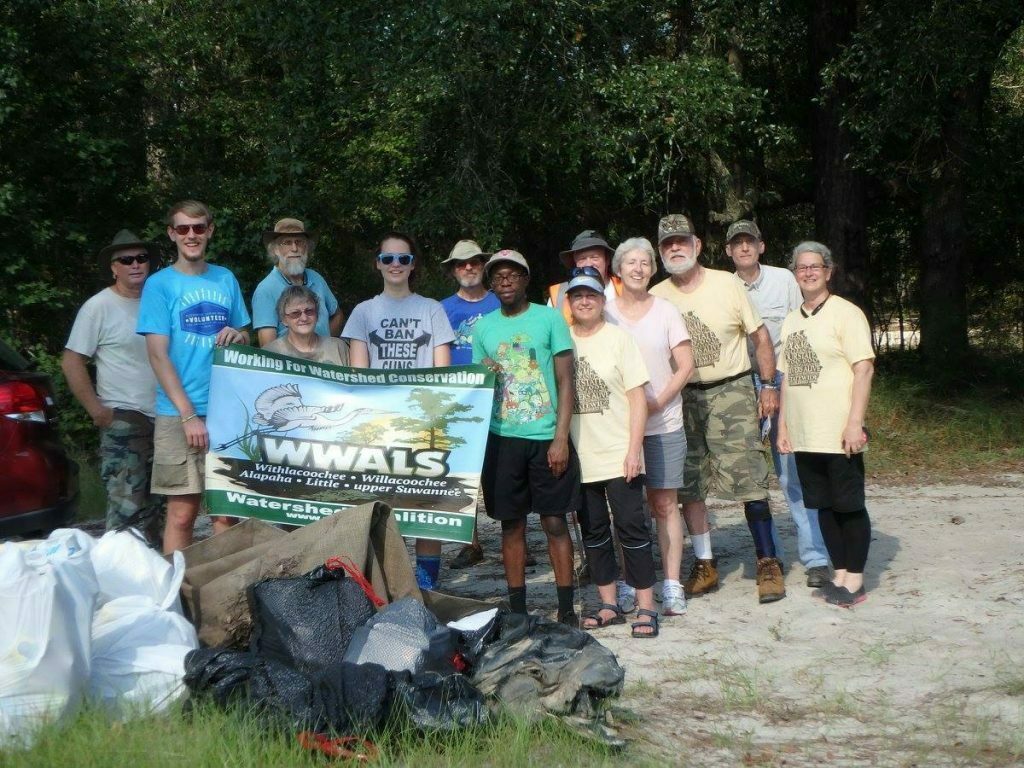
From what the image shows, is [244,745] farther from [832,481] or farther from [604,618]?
[832,481]

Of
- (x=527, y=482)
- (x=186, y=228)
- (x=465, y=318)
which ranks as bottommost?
(x=527, y=482)

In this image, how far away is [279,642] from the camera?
15.9 ft

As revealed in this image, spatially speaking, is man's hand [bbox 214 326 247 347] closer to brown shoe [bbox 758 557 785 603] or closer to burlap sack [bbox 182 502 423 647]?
burlap sack [bbox 182 502 423 647]

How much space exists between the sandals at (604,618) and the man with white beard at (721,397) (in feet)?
2.53

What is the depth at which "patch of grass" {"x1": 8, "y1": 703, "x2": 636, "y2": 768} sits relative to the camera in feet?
12.8

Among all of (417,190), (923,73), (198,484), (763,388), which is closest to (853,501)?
(763,388)

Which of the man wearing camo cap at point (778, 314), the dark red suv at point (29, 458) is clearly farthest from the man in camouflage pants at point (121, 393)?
the man wearing camo cap at point (778, 314)

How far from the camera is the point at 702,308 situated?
22.5 feet

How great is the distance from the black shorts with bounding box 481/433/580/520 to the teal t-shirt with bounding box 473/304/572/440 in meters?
0.07

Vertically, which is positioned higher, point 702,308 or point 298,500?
point 702,308

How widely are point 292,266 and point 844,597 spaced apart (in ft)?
11.6

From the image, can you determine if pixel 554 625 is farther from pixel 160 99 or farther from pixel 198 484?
pixel 160 99

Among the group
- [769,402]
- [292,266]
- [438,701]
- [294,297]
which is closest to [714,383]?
[769,402]

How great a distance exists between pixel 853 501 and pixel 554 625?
85.0 inches
